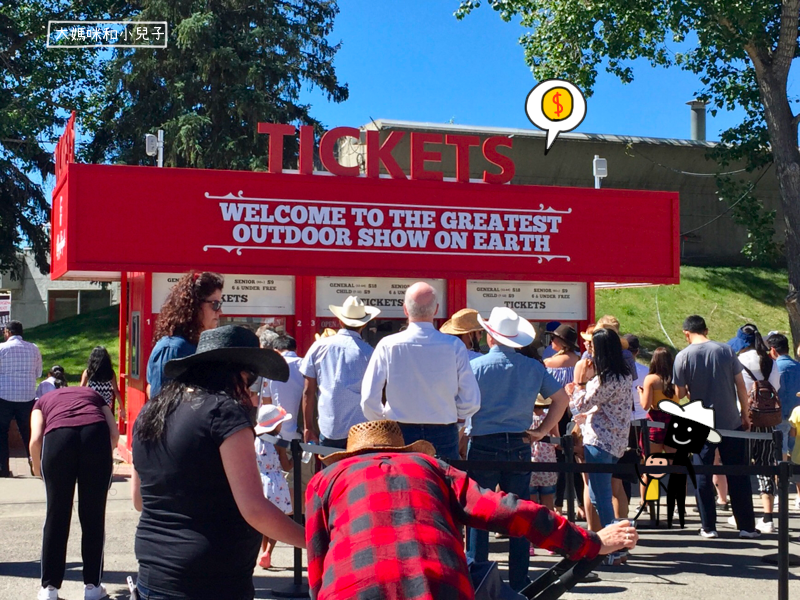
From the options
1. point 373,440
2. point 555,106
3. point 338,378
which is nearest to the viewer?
point 373,440

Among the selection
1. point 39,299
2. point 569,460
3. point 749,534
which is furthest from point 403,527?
point 39,299

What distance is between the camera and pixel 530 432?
21.7ft

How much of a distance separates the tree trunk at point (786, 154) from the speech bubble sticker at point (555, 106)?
23.7 feet

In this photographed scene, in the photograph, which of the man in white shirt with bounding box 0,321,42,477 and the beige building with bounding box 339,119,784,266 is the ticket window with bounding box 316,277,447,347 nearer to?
the man in white shirt with bounding box 0,321,42,477

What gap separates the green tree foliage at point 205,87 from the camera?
29859 millimetres

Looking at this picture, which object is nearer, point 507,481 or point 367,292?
point 507,481

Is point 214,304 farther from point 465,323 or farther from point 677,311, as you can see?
point 677,311

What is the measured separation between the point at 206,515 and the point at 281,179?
1028 centimetres

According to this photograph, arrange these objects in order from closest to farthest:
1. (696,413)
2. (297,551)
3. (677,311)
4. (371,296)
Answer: (696,413)
(297,551)
(371,296)
(677,311)

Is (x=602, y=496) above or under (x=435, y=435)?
under

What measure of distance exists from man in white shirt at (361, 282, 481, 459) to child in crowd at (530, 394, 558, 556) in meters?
1.52

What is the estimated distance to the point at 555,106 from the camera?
16328 millimetres

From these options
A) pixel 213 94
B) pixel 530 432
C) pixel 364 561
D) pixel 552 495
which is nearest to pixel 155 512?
pixel 364 561

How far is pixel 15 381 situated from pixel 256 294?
133 inches
